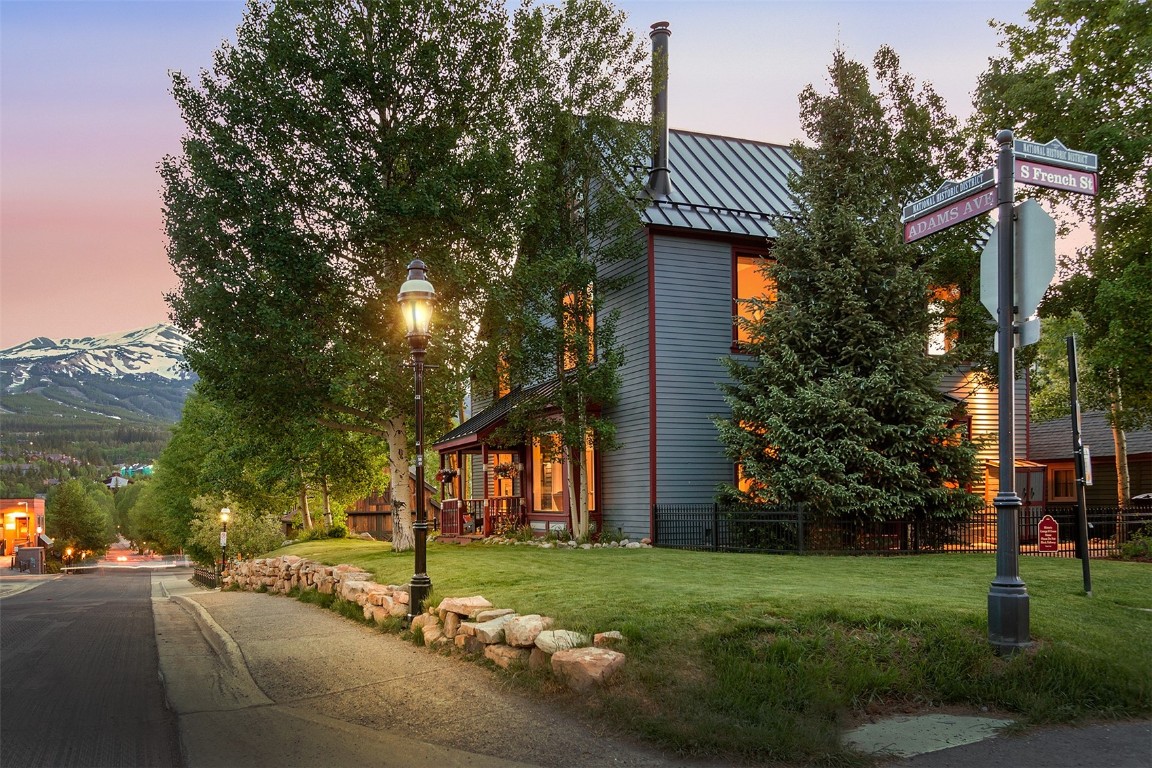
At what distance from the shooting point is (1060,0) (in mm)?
17734

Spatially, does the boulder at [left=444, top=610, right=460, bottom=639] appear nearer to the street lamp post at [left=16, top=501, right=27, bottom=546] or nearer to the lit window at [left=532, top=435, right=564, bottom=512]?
the lit window at [left=532, top=435, right=564, bottom=512]

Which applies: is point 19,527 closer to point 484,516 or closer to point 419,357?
point 484,516

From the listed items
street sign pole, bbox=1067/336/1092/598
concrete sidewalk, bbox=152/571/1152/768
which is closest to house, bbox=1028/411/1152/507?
street sign pole, bbox=1067/336/1092/598

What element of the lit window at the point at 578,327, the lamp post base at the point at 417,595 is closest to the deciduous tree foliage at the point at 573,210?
the lit window at the point at 578,327

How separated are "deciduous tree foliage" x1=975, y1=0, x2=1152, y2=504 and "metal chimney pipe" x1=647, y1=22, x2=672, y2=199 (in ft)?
23.5

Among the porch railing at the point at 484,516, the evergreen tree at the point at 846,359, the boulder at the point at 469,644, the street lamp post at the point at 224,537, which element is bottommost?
the street lamp post at the point at 224,537

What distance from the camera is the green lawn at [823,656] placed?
6062mm

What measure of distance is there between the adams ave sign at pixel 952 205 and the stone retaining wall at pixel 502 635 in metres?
4.95

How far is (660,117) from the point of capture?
21078mm

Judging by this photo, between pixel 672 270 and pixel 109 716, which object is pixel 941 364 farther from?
pixel 109 716

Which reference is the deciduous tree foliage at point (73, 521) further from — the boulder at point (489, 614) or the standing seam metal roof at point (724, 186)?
the boulder at point (489, 614)

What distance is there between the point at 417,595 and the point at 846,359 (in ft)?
34.9

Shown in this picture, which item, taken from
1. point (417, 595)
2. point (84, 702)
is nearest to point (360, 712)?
point (84, 702)

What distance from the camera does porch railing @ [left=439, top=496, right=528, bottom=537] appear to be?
2385 cm
